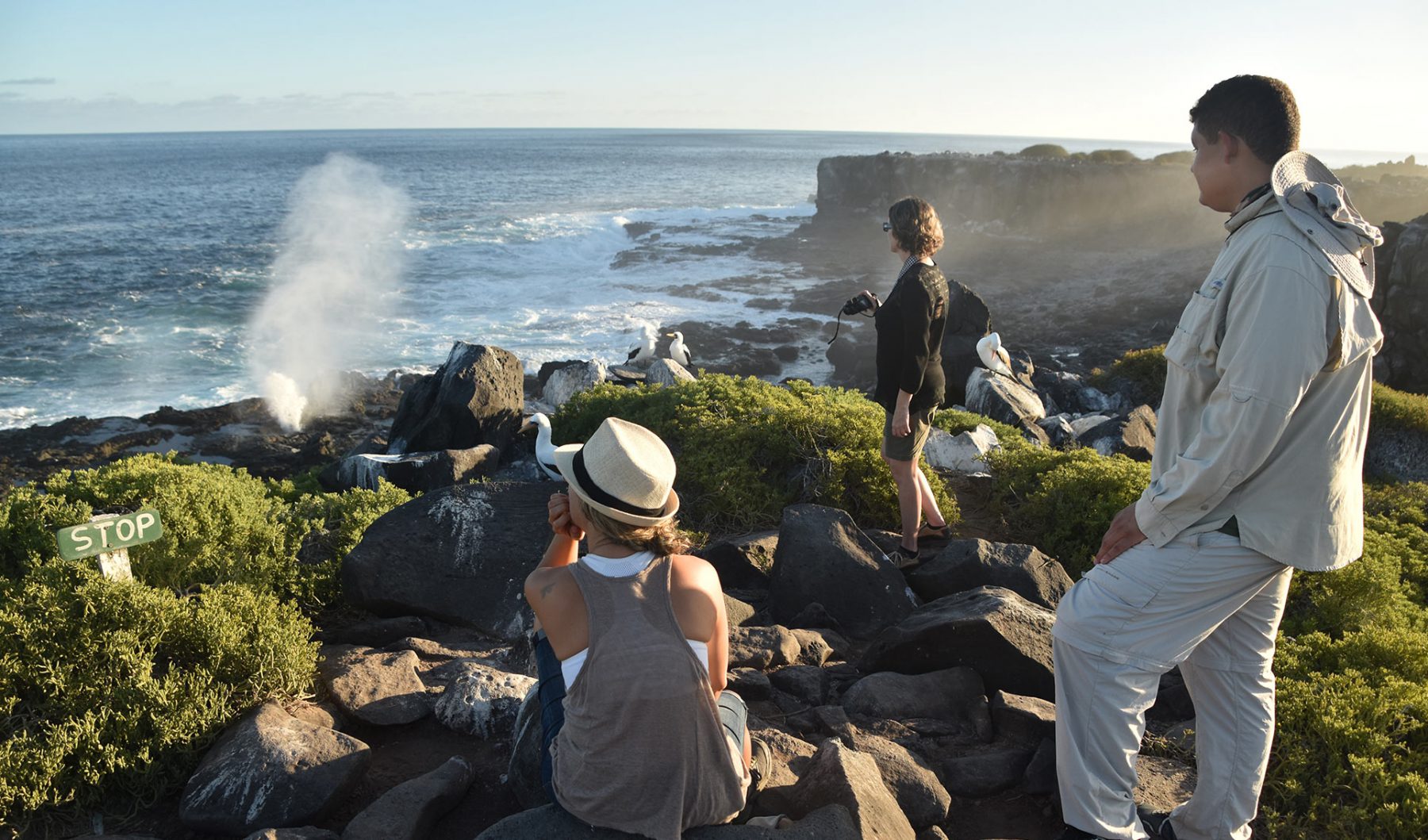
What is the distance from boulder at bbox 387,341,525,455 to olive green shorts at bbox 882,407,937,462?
4935mm

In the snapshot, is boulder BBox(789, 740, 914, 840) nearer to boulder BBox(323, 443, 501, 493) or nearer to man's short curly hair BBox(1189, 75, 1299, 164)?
man's short curly hair BBox(1189, 75, 1299, 164)

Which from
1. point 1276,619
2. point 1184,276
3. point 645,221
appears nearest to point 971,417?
point 1276,619

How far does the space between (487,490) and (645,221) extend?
4484cm

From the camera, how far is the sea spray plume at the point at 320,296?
18.6 metres

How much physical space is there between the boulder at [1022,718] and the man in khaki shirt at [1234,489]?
0.78 m

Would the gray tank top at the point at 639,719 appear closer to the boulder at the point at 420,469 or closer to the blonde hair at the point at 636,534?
the blonde hair at the point at 636,534

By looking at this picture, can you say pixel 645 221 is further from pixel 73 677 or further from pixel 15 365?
pixel 73 677

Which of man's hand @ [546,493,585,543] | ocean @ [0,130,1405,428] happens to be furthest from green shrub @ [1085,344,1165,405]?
man's hand @ [546,493,585,543]

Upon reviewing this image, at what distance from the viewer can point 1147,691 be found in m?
2.75

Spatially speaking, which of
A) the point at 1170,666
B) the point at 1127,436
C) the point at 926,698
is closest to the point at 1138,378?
the point at 1127,436

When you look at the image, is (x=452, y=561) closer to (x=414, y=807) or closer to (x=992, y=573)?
(x=414, y=807)

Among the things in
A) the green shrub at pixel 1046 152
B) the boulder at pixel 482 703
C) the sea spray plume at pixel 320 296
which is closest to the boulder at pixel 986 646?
the boulder at pixel 482 703

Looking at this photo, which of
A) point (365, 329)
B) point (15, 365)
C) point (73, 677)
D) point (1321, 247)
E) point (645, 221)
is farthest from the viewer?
point (645, 221)

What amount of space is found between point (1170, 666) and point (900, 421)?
2462mm
